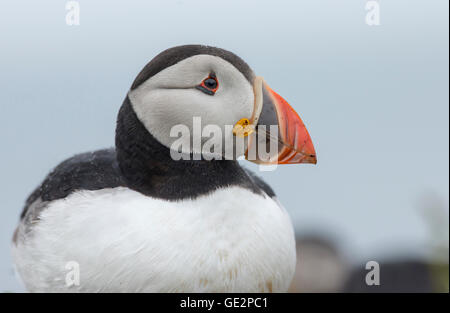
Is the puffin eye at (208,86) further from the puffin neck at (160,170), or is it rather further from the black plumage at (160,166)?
A: the puffin neck at (160,170)

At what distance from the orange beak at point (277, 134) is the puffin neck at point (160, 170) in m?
0.19

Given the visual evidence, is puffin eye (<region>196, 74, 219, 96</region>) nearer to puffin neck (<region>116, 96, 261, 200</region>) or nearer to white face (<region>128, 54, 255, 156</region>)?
white face (<region>128, 54, 255, 156</region>)

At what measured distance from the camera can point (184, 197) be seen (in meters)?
2.67

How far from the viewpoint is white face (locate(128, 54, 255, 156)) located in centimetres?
267

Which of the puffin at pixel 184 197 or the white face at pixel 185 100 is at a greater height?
the white face at pixel 185 100

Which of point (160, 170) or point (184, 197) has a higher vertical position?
point (160, 170)

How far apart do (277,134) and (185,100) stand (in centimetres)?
43

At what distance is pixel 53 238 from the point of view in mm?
2766

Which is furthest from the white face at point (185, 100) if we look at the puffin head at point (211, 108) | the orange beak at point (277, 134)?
the orange beak at point (277, 134)

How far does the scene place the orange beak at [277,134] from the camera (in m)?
2.75

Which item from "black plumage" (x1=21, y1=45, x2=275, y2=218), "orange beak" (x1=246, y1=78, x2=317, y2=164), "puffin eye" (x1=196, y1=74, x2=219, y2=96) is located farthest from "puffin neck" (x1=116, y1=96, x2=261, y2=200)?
"puffin eye" (x1=196, y1=74, x2=219, y2=96)

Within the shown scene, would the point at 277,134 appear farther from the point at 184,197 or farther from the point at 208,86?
the point at 184,197

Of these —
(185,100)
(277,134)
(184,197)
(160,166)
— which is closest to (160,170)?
(160,166)
